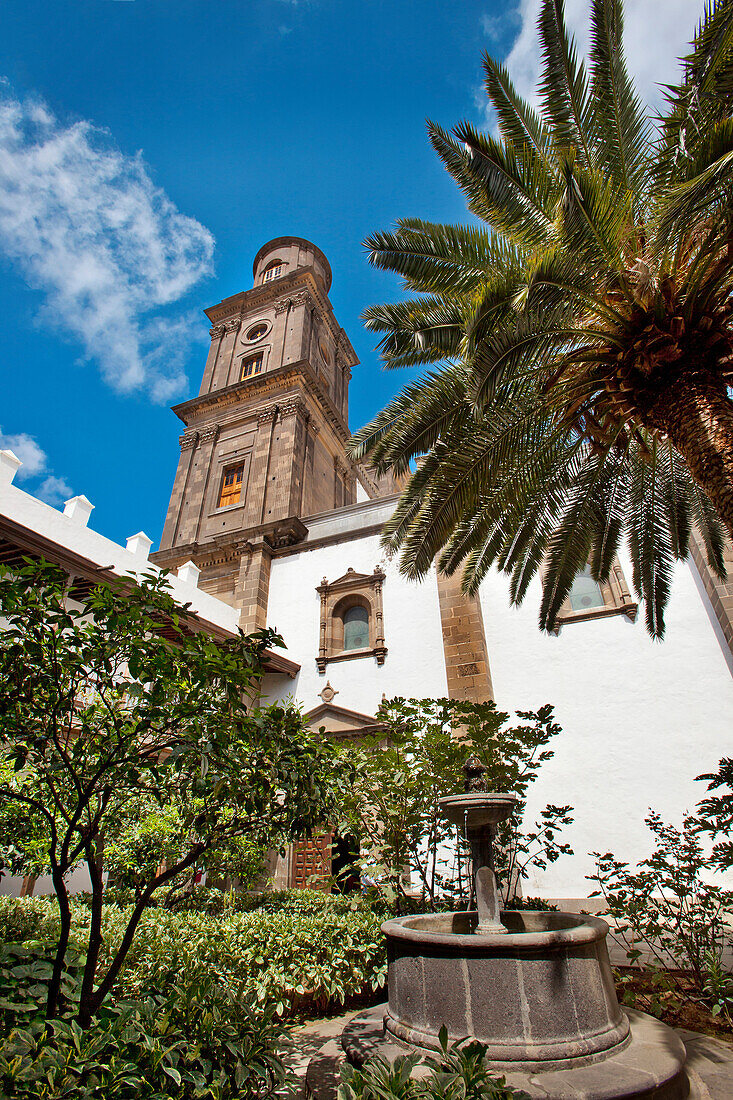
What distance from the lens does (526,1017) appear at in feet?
11.7

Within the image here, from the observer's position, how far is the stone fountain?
338 centimetres

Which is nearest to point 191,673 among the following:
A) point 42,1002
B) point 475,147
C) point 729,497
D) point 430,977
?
point 42,1002

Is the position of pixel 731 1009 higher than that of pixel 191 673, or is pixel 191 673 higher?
pixel 191 673

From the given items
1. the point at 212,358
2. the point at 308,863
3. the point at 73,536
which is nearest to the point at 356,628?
the point at 308,863

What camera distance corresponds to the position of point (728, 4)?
4766 millimetres

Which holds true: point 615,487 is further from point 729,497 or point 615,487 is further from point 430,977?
point 430,977

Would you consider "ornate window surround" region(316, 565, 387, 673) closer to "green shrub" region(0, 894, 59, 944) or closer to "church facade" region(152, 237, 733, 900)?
"church facade" region(152, 237, 733, 900)

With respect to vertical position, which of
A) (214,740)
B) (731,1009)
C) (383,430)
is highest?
(383,430)

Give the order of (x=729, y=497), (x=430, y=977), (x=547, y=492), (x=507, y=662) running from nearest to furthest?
(x=430, y=977), (x=729, y=497), (x=547, y=492), (x=507, y=662)

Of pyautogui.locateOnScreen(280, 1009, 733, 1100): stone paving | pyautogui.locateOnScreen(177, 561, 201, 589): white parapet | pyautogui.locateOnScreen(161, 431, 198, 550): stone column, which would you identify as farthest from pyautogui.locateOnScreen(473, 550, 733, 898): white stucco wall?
pyautogui.locateOnScreen(161, 431, 198, 550): stone column

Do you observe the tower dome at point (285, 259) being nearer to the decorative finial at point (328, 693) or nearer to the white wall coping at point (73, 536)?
the white wall coping at point (73, 536)

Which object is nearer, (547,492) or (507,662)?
(547,492)

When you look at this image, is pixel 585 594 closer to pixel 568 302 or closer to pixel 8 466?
pixel 568 302

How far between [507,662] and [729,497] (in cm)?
700
